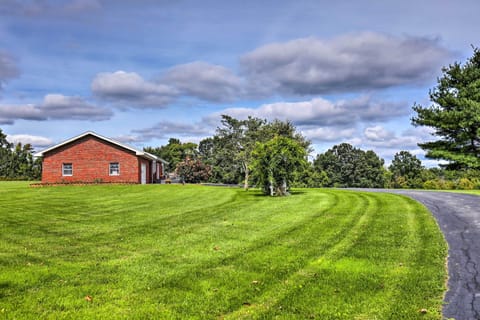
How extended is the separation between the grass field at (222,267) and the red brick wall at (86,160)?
1867 centimetres

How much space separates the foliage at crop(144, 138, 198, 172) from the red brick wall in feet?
135

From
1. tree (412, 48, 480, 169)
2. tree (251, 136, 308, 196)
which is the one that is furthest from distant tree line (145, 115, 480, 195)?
tree (412, 48, 480, 169)

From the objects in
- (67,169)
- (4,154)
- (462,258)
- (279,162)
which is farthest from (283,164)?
(4,154)

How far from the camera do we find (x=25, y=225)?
9.85 metres

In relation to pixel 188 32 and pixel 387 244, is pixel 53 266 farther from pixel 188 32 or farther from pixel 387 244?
pixel 188 32

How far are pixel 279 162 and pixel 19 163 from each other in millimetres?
47111

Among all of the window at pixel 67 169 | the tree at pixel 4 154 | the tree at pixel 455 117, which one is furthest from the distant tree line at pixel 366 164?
the tree at pixel 4 154

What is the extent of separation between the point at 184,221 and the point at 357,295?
677 cm

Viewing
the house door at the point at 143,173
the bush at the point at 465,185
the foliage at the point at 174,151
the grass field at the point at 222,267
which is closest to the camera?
the grass field at the point at 222,267

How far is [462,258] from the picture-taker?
648 cm

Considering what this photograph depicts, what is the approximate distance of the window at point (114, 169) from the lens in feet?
97.1

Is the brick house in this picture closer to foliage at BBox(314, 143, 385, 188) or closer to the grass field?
the grass field

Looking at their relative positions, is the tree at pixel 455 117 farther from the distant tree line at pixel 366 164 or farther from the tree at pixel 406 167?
the tree at pixel 406 167

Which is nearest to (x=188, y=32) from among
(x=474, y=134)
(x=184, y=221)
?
(x=184, y=221)
